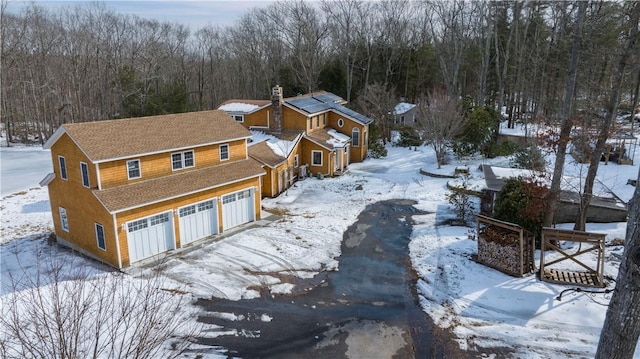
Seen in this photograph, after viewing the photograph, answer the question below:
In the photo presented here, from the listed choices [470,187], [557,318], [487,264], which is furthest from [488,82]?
[557,318]

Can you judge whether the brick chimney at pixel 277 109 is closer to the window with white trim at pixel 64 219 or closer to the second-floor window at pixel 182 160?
the second-floor window at pixel 182 160

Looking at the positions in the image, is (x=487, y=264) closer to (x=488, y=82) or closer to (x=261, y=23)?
(x=488, y=82)

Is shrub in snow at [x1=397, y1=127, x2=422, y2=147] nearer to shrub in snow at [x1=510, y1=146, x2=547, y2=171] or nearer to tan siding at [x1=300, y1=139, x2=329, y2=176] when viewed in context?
shrub in snow at [x1=510, y1=146, x2=547, y2=171]

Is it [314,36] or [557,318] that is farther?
[314,36]

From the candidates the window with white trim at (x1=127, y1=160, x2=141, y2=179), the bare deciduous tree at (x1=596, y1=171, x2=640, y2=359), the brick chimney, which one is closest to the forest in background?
the brick chimney

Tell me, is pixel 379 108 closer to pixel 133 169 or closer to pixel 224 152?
pixel 224 152
